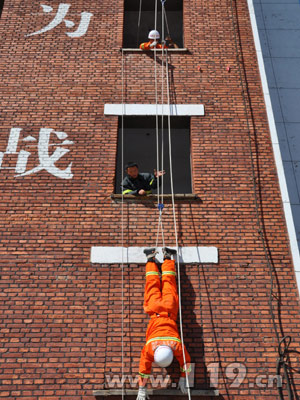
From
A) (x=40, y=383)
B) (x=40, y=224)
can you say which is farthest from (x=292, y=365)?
(x=40, y=224)

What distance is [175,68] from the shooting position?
7590mm

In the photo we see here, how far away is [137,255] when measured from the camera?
5.91 m

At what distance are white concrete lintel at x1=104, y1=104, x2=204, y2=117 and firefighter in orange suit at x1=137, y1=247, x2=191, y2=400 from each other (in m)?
2.97

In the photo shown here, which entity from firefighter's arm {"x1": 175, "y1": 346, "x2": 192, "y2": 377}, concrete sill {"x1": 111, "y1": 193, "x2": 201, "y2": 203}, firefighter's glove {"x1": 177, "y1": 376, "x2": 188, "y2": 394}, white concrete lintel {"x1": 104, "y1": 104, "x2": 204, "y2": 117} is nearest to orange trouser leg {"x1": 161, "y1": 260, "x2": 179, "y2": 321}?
firefighter's arm {"x1": 175, "y1": 346, "x2": 192, "y2": 377}

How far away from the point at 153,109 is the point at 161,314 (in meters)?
4.13

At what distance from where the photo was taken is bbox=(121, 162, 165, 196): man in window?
21.5 feet

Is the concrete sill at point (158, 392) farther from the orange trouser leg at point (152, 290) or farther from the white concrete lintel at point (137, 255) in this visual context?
the white concrete lintel at point (137, 255)

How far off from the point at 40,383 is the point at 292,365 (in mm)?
3833

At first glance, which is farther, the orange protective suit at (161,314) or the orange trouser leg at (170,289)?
the orange trouser leg at (170,289)

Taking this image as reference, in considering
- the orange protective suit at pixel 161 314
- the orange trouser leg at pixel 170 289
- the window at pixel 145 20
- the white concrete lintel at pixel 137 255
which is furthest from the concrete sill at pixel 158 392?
the window at pixel 145 20

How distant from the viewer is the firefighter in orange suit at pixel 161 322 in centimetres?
480

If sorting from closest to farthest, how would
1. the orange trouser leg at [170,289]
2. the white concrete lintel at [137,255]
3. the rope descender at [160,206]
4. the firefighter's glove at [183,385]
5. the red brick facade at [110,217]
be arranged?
the firefighter's glove at [183,385], the orange trouser leg at [170,289], the red brick facade at [110,217], the white concrete lintel at [137,255], the rope descender at [160,206]

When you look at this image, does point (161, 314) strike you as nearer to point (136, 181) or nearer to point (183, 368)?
point (183, 368)

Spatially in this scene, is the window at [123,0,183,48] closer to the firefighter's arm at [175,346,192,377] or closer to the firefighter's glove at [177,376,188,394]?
the firefighter's arm at [175,346,192,377]
